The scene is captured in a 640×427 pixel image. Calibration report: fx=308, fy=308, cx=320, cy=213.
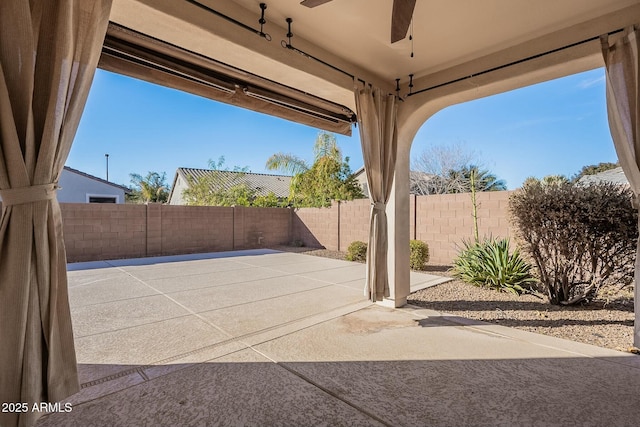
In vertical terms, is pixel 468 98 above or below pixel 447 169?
below

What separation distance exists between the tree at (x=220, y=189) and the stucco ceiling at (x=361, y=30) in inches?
423

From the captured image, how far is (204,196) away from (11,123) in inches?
528

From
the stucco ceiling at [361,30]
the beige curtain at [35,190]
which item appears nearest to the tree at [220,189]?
the stucco ceiling at [361,30]

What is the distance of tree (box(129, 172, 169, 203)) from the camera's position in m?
22.4

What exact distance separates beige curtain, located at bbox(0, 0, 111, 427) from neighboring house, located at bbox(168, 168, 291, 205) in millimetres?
13861

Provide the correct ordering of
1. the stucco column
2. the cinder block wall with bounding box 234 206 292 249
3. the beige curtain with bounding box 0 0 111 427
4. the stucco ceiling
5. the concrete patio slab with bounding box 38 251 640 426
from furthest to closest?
the cinder block wall with bounding box 234 206 292 249, the stucco column, the stucco ceiling, the concrete patio slab with bounding box 38 251 640 426, the beige curtain with bounding box 0 0 111 427

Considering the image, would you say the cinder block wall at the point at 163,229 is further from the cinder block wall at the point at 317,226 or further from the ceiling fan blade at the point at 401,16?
the ceiling fan blade at the point at 401,16

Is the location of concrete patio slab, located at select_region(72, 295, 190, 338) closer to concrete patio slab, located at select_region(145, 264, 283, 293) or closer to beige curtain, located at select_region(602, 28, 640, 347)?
concrete patio slab, located at select_region(145, 264, 283, 293)

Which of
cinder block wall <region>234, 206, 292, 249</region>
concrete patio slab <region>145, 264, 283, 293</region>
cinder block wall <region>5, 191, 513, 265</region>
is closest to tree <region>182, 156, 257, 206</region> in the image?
cinder block wall <region>234, 206, 292, 249</region>

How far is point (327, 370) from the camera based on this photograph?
2354mm

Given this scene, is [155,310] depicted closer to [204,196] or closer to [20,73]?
[20,73]

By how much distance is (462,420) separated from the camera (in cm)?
178

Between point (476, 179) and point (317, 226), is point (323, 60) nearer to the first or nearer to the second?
point (317, 226)

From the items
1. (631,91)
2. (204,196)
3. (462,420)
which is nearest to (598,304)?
(631,91)
